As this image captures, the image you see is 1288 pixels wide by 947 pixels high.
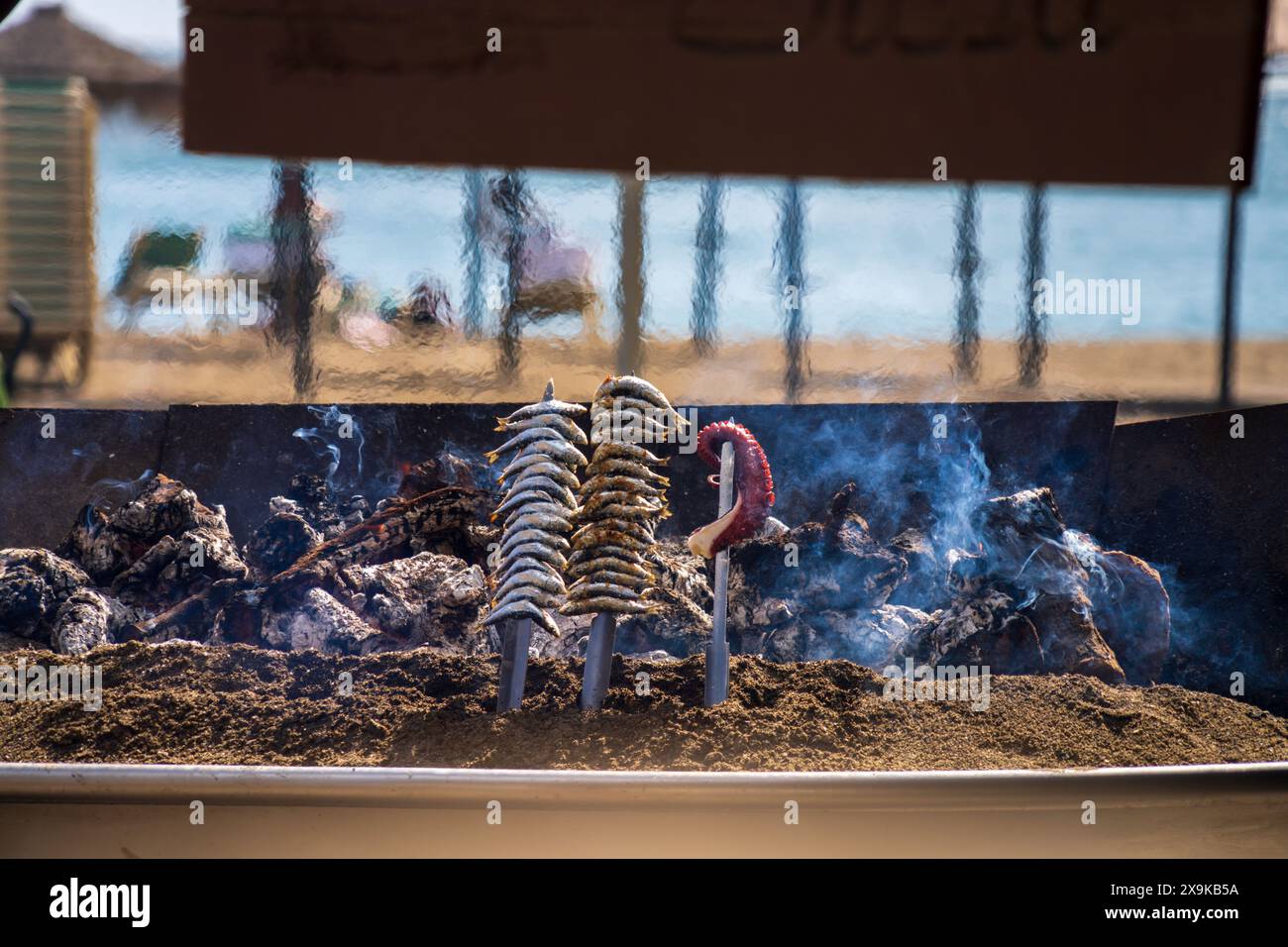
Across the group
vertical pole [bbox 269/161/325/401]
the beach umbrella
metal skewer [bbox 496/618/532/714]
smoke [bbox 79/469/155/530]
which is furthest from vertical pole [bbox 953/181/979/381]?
the beach umbrella

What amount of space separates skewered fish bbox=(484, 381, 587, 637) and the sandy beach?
5.03ft

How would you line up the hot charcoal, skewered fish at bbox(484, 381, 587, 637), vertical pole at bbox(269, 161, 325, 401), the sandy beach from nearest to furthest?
1. skewered fish at bbox(484, 381, 587, 637)
2. the hot charcoal
3. the sandy beach
4. vertical pole at bbox(269, 161, 325, 401)

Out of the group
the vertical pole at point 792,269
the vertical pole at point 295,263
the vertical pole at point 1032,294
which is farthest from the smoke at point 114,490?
the vertical pole at point 1032,294

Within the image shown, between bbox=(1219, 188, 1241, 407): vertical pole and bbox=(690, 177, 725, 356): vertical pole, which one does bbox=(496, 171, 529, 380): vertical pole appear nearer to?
bbox=(690, 177, 725, 356): vertical pole

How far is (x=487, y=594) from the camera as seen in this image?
2449mm

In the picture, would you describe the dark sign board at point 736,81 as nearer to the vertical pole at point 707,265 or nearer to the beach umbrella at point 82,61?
Result: the vertical pole at point 707,265

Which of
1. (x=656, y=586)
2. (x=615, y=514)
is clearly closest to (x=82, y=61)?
(x=656, y=586)

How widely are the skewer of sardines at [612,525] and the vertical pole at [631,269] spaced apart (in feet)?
5.64

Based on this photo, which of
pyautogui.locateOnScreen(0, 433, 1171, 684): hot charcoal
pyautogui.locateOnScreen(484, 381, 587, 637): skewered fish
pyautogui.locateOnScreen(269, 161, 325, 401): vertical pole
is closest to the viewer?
pyautogui.locateOnScreen(484, 381, 587, 637): skewered fish

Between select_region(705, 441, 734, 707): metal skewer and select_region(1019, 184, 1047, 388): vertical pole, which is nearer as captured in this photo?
select_region(705, 441, 734, 707): metal skewer

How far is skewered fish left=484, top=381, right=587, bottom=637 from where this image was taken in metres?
1.99

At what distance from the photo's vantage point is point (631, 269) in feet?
12.5

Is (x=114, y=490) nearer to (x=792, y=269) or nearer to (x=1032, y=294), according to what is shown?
(x=792, y=269)

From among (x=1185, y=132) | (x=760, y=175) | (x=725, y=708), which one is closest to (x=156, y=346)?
(x=760, y=175)
